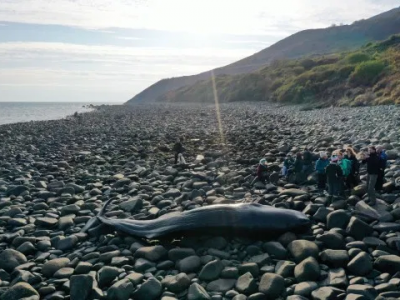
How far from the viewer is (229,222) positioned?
760 centimetres

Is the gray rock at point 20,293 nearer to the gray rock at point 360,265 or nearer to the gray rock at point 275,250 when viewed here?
the gray rock at point 275,250

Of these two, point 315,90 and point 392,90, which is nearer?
point 392,90

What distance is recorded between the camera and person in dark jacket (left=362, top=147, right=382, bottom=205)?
29.2ft

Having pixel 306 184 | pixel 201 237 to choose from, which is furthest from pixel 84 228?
pixel 306 184

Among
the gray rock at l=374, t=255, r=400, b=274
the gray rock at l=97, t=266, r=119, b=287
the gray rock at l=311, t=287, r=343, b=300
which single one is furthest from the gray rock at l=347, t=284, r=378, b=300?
the gray rock at l=97, t=266, r=119, b=287

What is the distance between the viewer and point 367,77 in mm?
39344

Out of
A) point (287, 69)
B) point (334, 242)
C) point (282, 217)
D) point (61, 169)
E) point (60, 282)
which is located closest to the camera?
point (60, 282)

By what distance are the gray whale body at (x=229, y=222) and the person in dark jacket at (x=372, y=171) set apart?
83.1 inches

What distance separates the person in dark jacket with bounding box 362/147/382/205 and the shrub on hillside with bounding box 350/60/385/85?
3190cm

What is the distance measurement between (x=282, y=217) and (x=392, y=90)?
91.3ft

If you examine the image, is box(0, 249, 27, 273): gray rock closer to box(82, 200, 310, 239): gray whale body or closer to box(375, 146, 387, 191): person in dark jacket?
box(82, 200, 310, 239): gray whale body

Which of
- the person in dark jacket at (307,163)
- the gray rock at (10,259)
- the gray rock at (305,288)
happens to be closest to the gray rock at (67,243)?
the gray rock at (10,259)

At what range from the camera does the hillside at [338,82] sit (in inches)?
1362

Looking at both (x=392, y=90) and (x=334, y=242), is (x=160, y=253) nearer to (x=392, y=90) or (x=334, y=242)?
(x=334, y=242)
